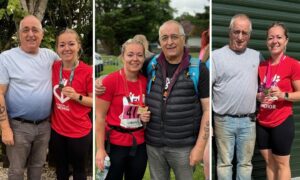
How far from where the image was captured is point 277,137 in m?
2.92

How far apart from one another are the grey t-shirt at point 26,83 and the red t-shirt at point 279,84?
1645 millimetres

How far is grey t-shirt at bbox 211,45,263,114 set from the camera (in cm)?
273

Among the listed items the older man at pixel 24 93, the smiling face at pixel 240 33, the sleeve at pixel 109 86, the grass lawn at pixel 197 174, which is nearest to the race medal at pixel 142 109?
the sleeve at pixel 109 86

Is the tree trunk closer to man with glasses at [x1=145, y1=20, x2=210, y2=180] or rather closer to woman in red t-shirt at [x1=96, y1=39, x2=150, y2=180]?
woman in red t-shirt at [x1=96, y1=39, x2=150, y2=180]

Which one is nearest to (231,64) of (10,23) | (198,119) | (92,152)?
(198,119)

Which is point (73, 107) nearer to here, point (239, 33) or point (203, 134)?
point (203, 134)

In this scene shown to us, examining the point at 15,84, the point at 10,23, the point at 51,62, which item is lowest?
the point at 15,84

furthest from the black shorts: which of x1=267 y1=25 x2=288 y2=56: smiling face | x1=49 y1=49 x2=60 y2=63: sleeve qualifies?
x1=49 y1=49 x2=60 y2=63: sleeve

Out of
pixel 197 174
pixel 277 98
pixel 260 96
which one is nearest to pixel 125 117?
pixel 197 174

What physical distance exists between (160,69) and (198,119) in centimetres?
45

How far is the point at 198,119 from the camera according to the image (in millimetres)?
2629

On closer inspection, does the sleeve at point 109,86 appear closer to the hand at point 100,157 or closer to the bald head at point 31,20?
the hand at point 100,157

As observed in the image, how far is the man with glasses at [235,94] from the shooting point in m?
2.73

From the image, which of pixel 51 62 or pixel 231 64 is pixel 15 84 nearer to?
pixel 51 62
